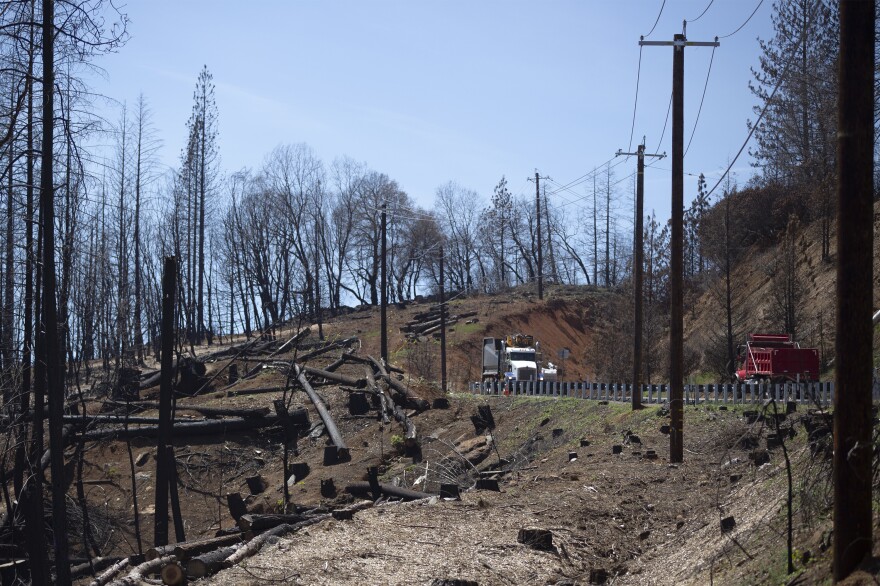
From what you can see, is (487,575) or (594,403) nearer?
(487,575)

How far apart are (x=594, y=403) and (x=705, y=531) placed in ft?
53.9

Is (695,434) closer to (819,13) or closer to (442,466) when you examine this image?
(442,466)

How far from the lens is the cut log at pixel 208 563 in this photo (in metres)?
10.7

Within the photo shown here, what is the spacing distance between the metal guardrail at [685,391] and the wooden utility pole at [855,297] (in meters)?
14.3

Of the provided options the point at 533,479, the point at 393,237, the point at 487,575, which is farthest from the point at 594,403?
the point at 393,237

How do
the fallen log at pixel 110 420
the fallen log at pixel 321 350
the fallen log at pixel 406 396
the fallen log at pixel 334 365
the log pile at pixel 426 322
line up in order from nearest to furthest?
the fallen log at pixel 110 420 → the fallen log at pixel 406 396 → the fallen log at pixel 334 365 → the fallen log at pixel 321 350 → the log pile at pixel 426 322

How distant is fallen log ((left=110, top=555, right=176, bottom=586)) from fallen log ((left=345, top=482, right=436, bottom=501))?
246 inches

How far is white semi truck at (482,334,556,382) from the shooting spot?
42.6m

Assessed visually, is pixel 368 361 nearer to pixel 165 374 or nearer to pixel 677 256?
pixel 165 374

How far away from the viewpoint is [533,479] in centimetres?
1800

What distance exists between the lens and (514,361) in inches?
1720

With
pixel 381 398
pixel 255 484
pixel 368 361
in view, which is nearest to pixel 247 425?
pixel 381 398

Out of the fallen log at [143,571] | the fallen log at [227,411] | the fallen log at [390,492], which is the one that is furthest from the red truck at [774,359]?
the fallen log at [143,571]

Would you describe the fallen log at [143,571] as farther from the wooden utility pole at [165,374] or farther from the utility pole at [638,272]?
the utility pole at [638,272]
